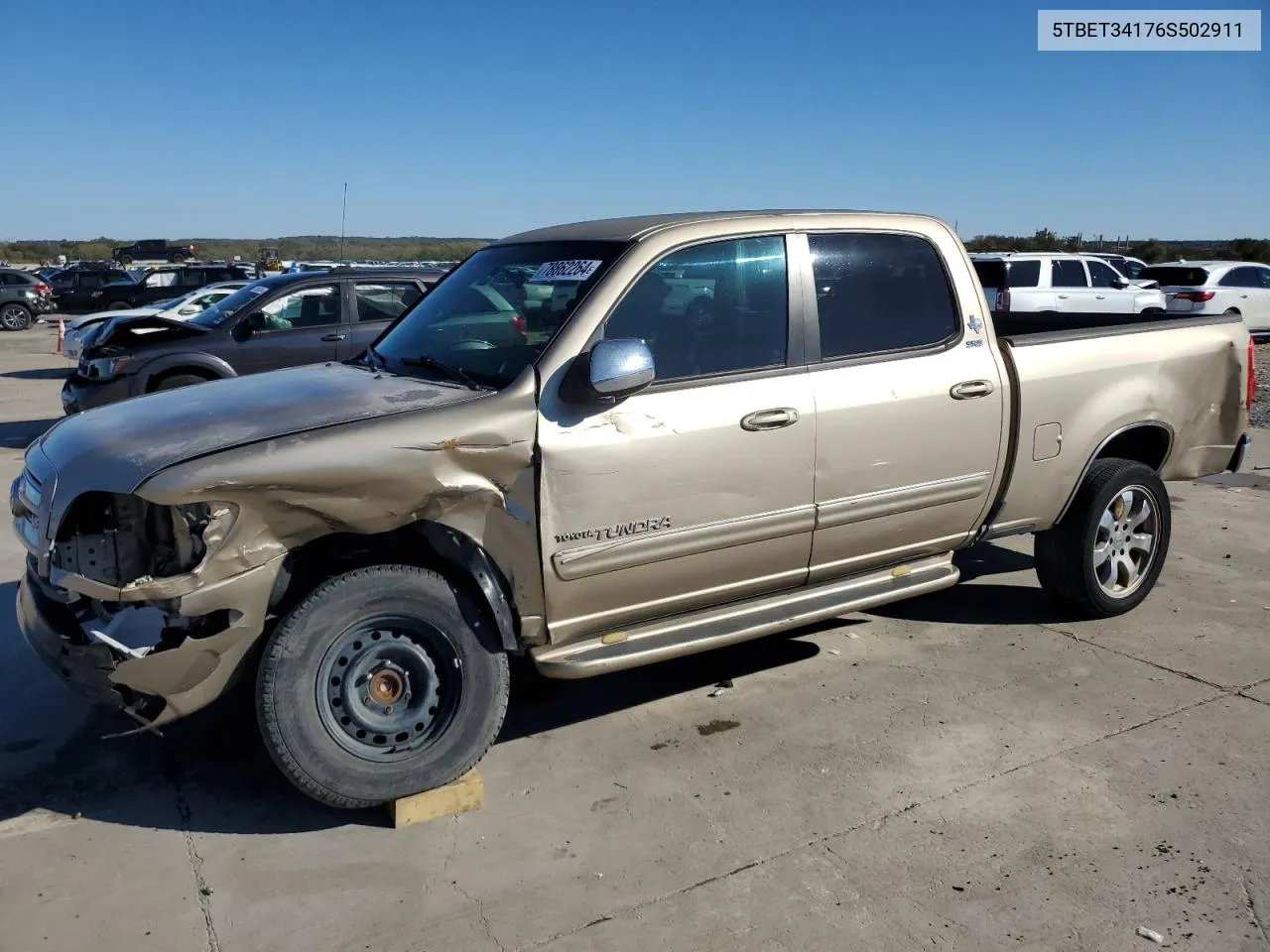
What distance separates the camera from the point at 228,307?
34.3 ft

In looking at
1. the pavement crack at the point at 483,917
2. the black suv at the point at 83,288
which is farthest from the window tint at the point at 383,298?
the black suv at the point at 83,288

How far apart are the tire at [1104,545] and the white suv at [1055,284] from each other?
39.0 ft

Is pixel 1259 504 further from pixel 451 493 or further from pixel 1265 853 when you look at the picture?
pixel 451 493

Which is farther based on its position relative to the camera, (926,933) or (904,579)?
(904,579)

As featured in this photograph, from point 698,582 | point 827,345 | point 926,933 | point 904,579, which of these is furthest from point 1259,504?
point 926,933

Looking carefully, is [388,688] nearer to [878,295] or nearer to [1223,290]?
[878,295]

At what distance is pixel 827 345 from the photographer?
4352 millimetres

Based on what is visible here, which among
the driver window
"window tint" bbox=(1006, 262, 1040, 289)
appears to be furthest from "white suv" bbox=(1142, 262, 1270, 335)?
the driver window

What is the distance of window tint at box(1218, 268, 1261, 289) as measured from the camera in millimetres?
20422

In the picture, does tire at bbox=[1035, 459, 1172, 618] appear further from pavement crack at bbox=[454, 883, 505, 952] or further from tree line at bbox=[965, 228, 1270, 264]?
tree line at bbox=[965, 228, 1270, 264]

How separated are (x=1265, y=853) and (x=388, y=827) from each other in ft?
9.22

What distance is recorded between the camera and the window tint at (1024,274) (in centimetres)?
1767

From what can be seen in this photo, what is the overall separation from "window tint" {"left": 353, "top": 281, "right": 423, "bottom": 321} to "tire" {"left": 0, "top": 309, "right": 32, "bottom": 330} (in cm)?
2391

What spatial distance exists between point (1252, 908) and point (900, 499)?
194 centimetres
